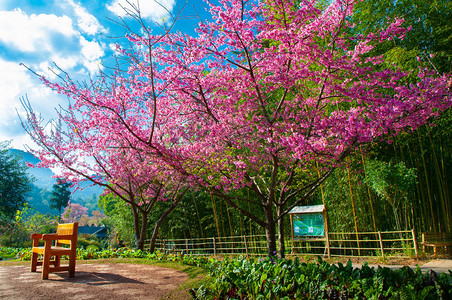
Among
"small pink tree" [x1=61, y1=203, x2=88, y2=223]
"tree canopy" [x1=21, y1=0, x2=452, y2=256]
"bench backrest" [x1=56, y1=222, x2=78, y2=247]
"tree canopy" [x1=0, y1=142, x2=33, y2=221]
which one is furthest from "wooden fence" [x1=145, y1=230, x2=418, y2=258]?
"tree canopy" [x1=0, y1=142, x2=33, y2=221]

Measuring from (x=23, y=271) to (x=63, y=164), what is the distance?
240 cm

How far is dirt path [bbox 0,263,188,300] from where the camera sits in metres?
2.86

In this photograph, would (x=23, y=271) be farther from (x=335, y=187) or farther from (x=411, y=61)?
(x=411, y=61)

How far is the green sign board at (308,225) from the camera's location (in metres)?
6.68

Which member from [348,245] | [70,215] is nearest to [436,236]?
[348,245]

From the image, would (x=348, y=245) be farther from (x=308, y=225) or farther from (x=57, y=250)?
(x=57, y=250)

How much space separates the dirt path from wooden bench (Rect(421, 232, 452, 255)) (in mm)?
4702

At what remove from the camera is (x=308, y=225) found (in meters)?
6.87

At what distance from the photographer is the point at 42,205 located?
62.7m

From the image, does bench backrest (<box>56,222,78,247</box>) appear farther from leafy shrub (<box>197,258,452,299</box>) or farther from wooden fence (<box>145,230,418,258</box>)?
wooden fence (<box>145,230,418,258</box>)

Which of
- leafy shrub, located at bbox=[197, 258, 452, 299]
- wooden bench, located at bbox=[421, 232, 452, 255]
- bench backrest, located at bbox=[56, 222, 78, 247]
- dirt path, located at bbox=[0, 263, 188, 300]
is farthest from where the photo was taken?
wooden bench, located at bbox=[421, 232, 452, 255]

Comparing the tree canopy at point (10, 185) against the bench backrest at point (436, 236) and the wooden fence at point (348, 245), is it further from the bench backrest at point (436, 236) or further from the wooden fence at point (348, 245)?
the bench backrest at point (436, 236)

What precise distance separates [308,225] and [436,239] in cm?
252

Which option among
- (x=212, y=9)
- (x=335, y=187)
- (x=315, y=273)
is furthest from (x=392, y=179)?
(x=212, y=9)
